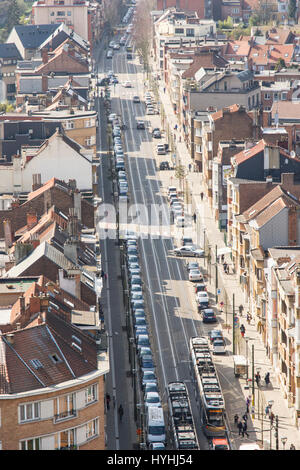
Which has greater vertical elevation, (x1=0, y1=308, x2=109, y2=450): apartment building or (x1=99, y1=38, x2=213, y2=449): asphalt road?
(x1=0, y1=308, x2=109, y2=450): apartment building

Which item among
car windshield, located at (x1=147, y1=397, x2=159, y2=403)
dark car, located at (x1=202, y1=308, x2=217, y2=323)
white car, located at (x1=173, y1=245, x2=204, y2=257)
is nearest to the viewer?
car windshield, located at (x1=147, y1=397, x2=159, y2=403)

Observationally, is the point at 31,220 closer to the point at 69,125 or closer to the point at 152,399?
the point at 152,399

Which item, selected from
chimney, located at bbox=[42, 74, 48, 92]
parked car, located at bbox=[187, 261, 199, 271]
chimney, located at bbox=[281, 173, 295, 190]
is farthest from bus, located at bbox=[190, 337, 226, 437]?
chimney, located at bbox=[42, 74, 48, 92]

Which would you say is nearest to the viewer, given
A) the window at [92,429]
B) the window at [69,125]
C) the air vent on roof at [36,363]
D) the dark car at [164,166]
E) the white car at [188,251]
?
the air vent on roof at [36,363]

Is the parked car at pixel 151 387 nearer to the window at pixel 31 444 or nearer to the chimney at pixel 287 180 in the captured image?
the window at pixel 31 444

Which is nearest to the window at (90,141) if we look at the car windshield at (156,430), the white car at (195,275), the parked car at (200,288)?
the white car at (195,275)

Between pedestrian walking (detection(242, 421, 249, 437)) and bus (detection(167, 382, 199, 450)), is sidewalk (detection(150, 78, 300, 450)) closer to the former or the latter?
pedestrian walking (detection(242, 421, 249, 437))
